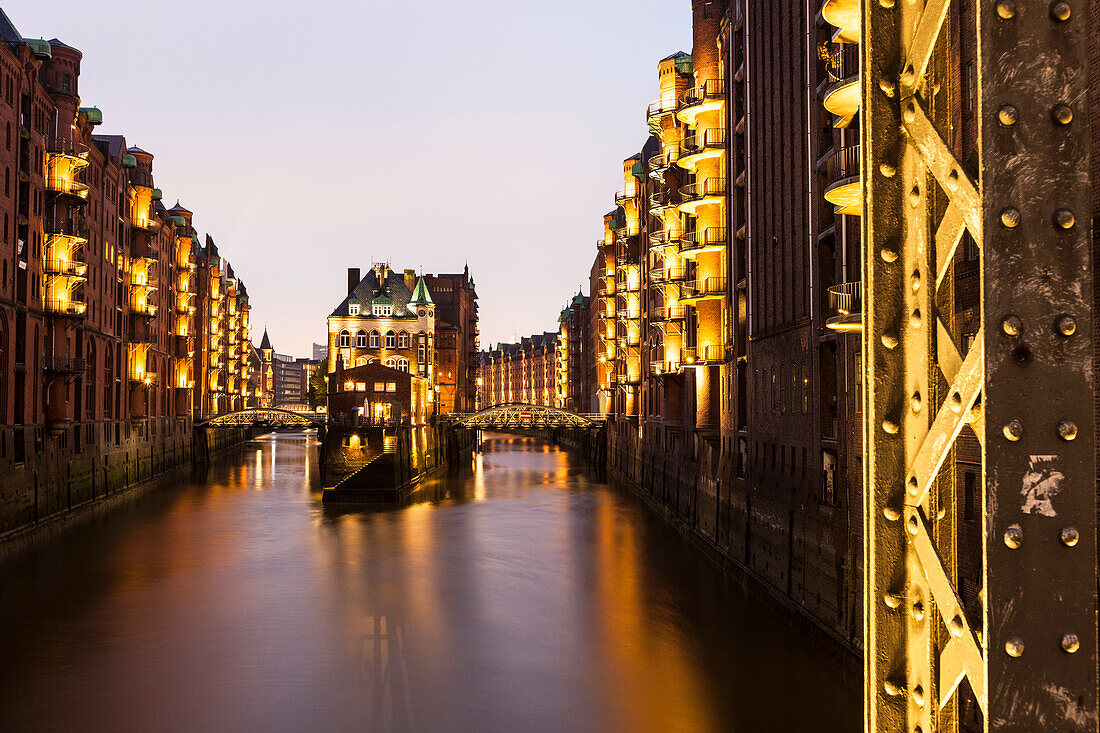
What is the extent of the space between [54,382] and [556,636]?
34.1 metres

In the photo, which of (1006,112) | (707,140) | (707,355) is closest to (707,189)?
(707,140)

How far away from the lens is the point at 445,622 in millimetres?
29891

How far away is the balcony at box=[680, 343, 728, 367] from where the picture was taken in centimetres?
4272

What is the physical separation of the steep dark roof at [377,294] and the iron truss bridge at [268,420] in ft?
45.6

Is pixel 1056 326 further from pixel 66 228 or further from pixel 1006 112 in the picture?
pixel 66 228

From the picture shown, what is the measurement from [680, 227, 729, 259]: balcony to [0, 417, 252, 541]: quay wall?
32.1 meters

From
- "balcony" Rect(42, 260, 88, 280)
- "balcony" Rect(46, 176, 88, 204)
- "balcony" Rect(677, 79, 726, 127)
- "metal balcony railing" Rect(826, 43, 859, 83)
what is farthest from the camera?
"balcony" Rect(42, 260, 88, 280)

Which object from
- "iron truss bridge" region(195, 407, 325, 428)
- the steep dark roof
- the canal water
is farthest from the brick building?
the steep dark roof

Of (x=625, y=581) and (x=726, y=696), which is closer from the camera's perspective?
(x=726, y=696)

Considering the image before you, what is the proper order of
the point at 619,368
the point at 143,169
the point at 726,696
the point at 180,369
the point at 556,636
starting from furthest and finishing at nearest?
1. the point at 180,369
2. the point at 619,368
3. the point at 143,169
4. the point at 556,636
5. the point at 726,696

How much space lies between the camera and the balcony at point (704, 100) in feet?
141

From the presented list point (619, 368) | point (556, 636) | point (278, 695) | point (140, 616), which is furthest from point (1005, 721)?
point (619, 368)

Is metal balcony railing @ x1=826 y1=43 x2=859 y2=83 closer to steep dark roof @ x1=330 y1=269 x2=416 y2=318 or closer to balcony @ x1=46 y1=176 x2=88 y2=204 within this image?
balcony @ x1=46 y1=176 x2=88 y2=204

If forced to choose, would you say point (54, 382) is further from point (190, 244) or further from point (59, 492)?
point (190, 244)
